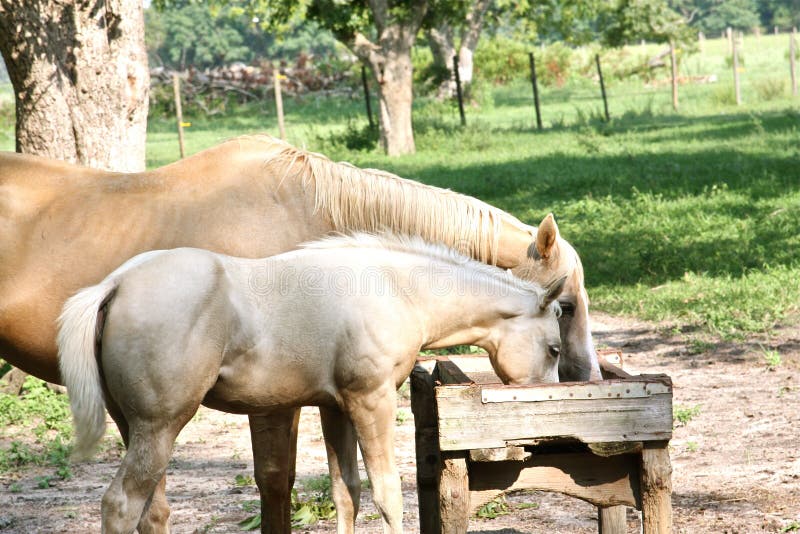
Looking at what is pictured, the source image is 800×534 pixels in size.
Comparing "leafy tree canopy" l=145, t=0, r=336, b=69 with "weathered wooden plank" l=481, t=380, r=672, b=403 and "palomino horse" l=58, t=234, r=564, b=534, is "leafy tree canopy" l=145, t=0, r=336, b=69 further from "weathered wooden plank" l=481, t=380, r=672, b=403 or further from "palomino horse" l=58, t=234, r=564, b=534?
"weathered wooden plank" l=481, t=380, r=672, b=403

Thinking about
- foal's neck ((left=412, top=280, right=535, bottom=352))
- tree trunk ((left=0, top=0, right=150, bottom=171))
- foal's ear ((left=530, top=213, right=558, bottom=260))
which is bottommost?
foal's neck ((left=412, top=280, right=535, bottom=352))

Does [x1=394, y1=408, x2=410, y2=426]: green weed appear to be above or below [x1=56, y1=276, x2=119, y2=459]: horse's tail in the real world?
below

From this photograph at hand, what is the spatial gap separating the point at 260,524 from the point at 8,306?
1.41 m

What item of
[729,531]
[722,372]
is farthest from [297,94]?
[729,531]

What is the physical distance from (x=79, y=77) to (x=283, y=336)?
11.6 feet

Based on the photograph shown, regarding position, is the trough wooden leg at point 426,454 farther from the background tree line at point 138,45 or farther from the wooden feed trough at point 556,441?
the background tree line at point 138,45

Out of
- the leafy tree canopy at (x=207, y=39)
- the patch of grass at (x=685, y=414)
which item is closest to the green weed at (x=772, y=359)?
the patch of grass at (x=685, y=414)

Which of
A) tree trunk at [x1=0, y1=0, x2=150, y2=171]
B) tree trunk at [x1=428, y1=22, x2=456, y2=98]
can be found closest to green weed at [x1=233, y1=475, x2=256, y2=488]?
→ tree trunk at [x1=0, y1=0, x2=150, y2=171]

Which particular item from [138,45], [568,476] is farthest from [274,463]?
[138,45]

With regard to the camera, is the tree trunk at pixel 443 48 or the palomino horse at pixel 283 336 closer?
the palomino horse at pixel 283 336

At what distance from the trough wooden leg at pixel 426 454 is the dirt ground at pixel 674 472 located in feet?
1.89

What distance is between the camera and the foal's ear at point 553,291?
3318 millimetres

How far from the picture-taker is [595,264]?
9523 millimetres

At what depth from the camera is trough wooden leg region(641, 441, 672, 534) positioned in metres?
3.26
